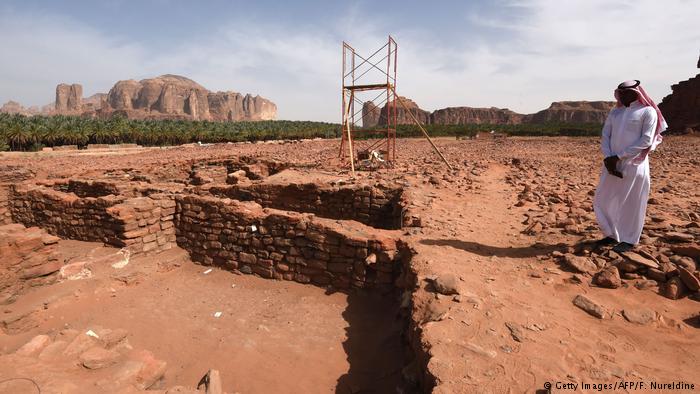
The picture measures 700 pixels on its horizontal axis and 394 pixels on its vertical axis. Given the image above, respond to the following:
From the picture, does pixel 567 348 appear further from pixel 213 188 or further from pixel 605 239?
pixel 213 188

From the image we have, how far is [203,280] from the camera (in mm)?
6250

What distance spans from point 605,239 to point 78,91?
172814 millimetres

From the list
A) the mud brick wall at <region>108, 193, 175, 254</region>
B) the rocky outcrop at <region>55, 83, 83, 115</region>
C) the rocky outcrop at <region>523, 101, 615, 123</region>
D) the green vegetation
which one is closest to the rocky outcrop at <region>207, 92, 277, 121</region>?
the rocky outcrop at <region>55, 83, 83, 115</region>

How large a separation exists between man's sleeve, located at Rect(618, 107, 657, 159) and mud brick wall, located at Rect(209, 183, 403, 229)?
14.2 feet

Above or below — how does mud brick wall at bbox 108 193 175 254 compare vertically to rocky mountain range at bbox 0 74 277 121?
below

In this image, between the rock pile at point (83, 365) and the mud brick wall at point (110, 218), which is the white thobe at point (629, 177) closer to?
the rock pile at point (83, 365)

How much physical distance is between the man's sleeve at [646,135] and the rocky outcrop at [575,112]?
123 meters

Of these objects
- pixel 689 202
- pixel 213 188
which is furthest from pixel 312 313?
pixel 689 202

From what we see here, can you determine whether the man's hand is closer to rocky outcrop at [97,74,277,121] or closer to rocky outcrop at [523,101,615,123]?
rocky outcrop at [523,101,615,123]

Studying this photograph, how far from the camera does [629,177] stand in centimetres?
426

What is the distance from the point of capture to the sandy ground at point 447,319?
2.68m

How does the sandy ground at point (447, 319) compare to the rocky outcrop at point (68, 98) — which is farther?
the rocky outcrop at point (68, 98)

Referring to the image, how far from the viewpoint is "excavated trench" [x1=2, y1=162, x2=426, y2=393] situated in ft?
14.5

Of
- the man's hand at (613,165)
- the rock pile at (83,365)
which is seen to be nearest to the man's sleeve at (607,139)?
the man's hand at (613,165)
